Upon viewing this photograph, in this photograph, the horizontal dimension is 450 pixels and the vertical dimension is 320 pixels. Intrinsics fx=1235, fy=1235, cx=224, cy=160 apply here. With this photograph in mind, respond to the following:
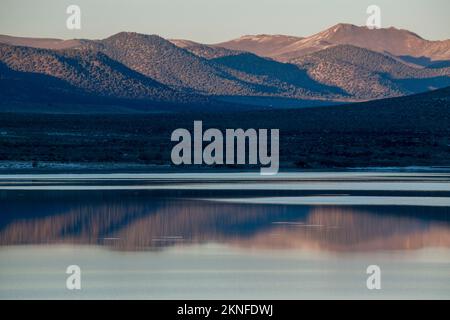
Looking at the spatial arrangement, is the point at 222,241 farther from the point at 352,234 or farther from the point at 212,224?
the point at 212,224

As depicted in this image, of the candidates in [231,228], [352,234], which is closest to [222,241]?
[231,228]

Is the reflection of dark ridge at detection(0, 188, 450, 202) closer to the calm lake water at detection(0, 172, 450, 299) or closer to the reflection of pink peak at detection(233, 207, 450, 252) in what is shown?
the calm lake water at detection(0, 172, 450, 299)

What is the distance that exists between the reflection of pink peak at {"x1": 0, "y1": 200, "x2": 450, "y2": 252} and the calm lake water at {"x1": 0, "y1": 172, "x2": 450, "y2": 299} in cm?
2

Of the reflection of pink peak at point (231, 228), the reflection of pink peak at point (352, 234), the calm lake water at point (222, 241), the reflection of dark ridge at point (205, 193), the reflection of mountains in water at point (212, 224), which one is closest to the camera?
the calm lake water at point (222, 241)

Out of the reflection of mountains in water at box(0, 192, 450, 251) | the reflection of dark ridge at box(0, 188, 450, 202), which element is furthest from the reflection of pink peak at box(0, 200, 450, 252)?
the reflection of dark ridge at box(0, 188, 450, 202)

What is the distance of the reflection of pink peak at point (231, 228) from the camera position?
22.7 metres

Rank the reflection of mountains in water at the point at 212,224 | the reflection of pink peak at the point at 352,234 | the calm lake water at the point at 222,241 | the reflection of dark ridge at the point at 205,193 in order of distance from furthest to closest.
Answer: the reflection of dark ridge at the point at 205,193, the reflection of mountains in water at the point at 212,224, the reflection of pink peak at the point at 352,234, the calm lake water at the point at 222,241

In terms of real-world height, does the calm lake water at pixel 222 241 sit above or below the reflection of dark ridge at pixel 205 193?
above

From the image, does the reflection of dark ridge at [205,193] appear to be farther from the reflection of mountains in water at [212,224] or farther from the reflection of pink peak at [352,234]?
the reflection of pink peak at [352,234]

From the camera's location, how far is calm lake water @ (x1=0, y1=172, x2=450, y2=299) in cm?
1770

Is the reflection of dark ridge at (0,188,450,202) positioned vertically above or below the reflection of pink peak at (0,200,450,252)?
below

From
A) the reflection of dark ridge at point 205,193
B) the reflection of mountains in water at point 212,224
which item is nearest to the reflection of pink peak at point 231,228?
the reflection of mountains in water at point 212,224

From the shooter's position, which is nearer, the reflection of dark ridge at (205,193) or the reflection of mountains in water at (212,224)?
the reflection of mountains in water at (212,224)

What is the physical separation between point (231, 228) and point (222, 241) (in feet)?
7.92
